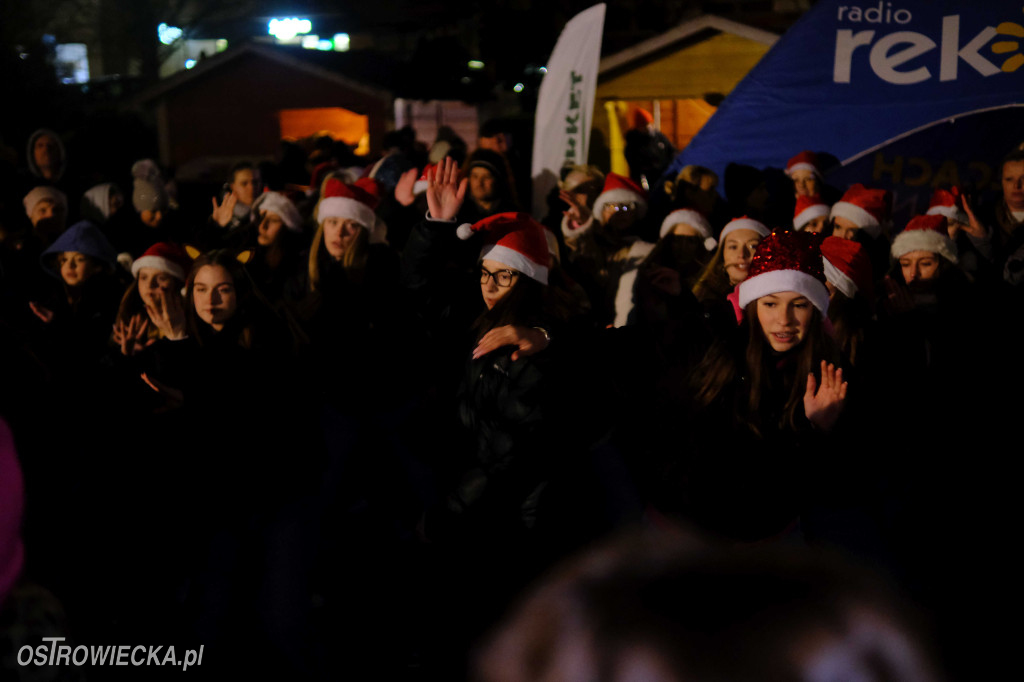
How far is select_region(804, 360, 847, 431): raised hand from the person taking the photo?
11.0ft

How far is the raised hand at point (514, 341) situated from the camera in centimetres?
378

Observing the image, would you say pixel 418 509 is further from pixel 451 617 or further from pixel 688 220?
pixel 688 220

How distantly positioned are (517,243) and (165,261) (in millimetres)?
2015

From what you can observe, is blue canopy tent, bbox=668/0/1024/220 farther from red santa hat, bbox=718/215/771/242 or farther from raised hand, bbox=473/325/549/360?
raised hand, bbox=473/325/549/360

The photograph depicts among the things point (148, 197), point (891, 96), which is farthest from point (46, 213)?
point (891, 96)

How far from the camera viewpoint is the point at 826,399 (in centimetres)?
336

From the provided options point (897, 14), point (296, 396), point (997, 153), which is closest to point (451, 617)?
point (296, 396)

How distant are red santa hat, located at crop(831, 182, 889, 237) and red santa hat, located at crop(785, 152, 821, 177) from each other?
1.71 metres

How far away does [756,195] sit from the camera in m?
9.38

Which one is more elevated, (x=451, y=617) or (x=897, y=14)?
(x=897, y=14)

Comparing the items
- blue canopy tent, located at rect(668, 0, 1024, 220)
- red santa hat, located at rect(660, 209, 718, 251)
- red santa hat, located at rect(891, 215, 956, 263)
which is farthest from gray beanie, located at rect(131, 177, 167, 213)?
red santa hat, located at rect(891, 215, 956, 263)

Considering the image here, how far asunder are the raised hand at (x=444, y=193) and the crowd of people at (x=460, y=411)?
20mm

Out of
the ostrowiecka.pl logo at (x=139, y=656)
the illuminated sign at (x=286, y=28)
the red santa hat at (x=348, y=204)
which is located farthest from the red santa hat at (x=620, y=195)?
the illuminated sign at (x=286, y=28)

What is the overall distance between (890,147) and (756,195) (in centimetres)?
132
